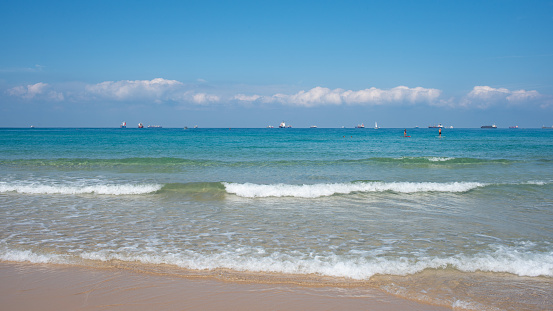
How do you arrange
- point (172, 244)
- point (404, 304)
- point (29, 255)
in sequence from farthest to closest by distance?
point (172, 244), point (29, 255), point (404, 304)

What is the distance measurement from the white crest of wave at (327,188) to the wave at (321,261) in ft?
20.3

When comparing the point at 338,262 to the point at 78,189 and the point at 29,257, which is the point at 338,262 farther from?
the point at 78,189

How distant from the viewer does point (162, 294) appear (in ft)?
16.1

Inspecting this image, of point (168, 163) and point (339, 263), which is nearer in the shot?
point (339, 263)

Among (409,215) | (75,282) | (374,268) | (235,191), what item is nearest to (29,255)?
(75,282)

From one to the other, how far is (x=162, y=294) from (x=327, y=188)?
9.24m

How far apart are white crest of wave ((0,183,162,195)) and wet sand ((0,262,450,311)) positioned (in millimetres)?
7619

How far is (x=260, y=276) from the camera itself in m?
5.58

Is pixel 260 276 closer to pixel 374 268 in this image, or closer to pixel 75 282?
pixel 374 268

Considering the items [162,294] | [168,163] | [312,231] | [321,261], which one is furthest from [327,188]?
[168,163]

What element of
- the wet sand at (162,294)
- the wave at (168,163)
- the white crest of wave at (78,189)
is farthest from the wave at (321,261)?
the wave at (168,163)

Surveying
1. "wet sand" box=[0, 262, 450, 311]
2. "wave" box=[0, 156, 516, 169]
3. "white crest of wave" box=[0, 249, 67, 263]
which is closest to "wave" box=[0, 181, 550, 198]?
"white crest of wave" box=[0, 249, 67, 263]

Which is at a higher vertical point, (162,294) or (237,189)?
(237,189)

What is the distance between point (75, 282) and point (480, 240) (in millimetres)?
7827
